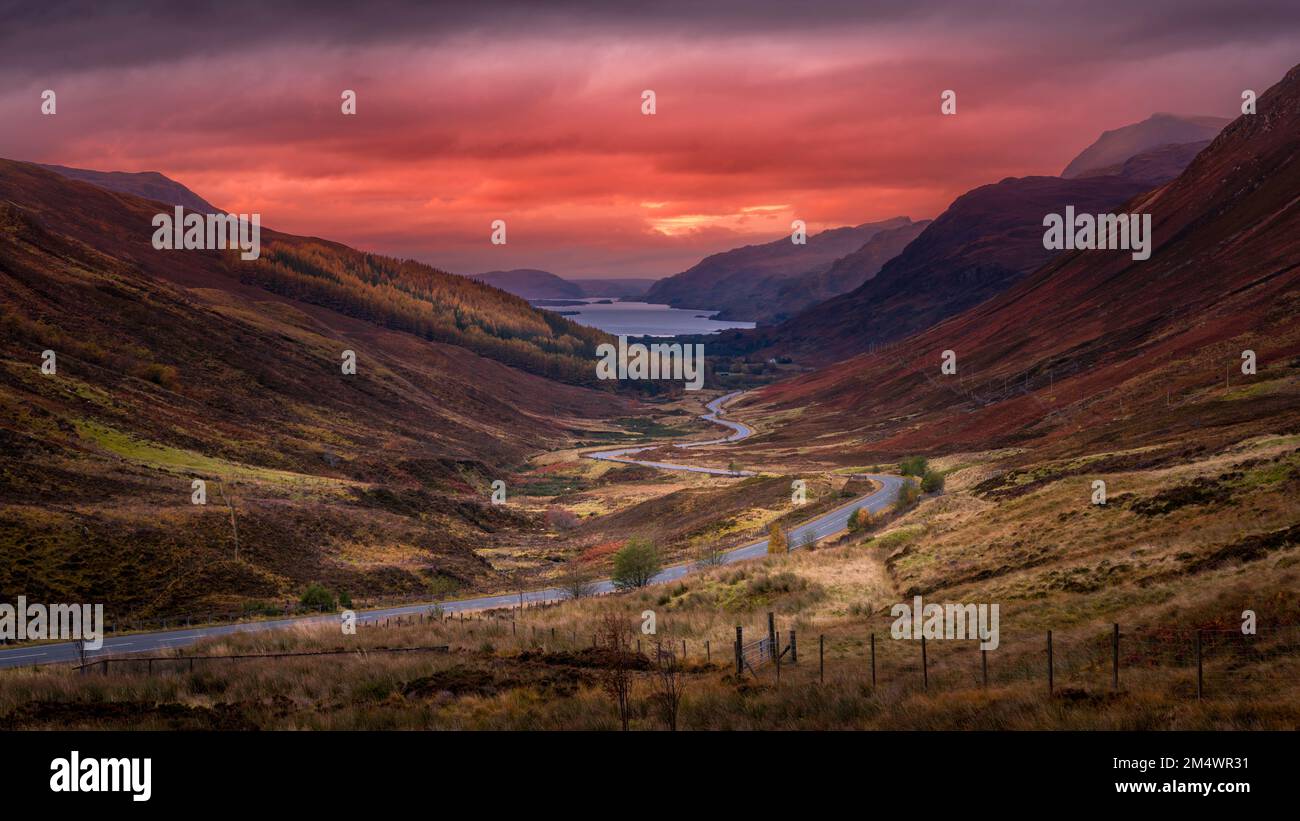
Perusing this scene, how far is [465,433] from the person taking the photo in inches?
6806

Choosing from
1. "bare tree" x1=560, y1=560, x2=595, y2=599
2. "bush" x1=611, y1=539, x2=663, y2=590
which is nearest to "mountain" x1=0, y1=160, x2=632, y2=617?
"bare tree" x1=560, y1=560, x2=595, y2=599

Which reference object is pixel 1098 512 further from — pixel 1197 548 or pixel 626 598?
pixel 626 598

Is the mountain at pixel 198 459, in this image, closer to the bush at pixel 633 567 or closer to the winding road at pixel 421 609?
the winding road at pixel 421 609

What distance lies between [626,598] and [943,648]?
21681mm

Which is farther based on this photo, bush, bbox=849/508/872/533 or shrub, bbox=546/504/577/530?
shrub, bbox=546/504/577/530

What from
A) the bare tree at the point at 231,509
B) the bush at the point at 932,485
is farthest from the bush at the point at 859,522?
the bare tree at the point at 231,509

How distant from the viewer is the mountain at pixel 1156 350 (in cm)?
7762

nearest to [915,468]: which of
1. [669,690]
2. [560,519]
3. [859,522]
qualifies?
[859,522]

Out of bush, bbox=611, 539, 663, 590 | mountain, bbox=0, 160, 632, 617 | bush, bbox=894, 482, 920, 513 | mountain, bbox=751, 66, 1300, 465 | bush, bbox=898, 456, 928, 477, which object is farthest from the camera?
bush, bbox=898, 456, 928, 477

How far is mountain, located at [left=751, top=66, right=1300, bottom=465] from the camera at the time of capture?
77625 mm

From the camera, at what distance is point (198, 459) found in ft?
287

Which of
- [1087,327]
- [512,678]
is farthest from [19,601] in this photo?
[1087,327]

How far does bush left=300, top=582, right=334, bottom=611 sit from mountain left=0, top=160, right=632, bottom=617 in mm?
2781

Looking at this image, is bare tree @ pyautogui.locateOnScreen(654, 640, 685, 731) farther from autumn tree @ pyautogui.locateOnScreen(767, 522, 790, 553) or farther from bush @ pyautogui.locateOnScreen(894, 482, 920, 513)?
bush @ pyautogui.locateOnScreen(894, 482, 920, 513)
